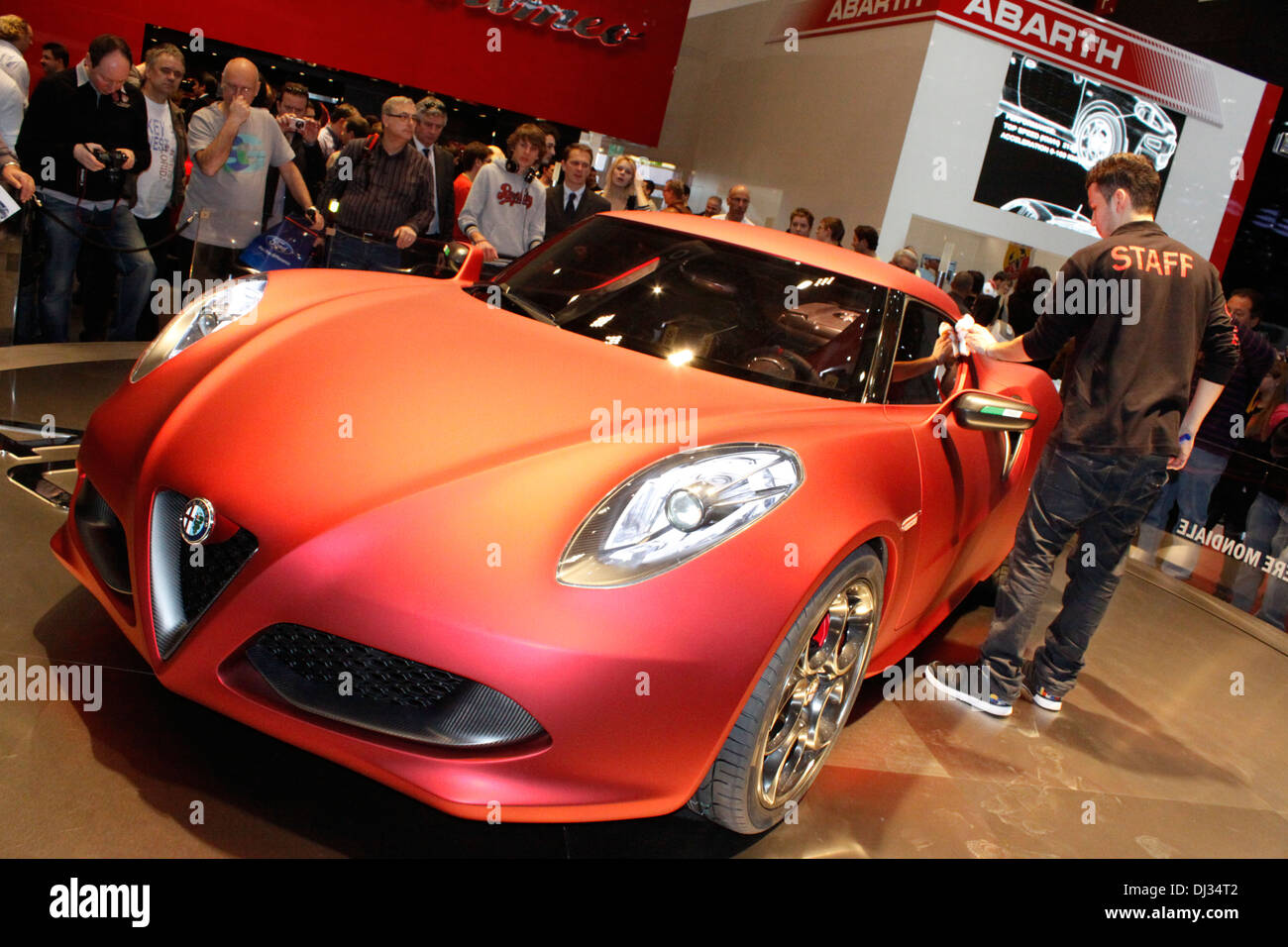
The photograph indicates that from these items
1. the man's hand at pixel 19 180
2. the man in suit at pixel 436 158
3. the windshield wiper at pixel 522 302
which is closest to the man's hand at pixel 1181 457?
the windshield wiper at pixel 522 302

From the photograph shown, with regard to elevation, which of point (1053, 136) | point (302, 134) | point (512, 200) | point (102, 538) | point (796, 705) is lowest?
point (796, 705)

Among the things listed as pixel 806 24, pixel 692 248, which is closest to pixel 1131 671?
pixel 692 248

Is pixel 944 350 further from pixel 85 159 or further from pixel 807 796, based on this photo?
pixel 85 159

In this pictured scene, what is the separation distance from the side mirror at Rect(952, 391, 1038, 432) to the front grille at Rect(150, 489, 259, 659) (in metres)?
1.81

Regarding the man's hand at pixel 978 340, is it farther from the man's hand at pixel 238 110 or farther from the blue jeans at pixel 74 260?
the blue jeans at pixel 74 260

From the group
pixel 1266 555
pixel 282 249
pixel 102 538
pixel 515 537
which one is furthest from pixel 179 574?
pixel 1266 555

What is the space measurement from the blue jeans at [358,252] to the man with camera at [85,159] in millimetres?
1038

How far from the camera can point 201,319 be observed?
2605 millimetres

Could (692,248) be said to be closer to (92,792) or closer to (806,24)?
(92,792)

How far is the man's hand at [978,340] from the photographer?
341cm

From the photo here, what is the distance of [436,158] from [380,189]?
569 millimetres

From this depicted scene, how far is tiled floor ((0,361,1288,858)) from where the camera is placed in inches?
80.9

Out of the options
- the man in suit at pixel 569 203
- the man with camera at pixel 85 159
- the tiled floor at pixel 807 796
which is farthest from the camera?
the man in suit at pixel 569 203

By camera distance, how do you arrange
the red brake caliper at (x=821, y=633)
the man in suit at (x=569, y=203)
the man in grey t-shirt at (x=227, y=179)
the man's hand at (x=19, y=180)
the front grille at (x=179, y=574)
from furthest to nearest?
1. the man in suit at (x=569, y=203)
2. the man in grey t-shirt at (x=227, y=179)
3. the man's hand at (x=19, y=180)
4. the red brake caliper at (x=821, y=633)
5. the front grille at (x=179, y=574)
